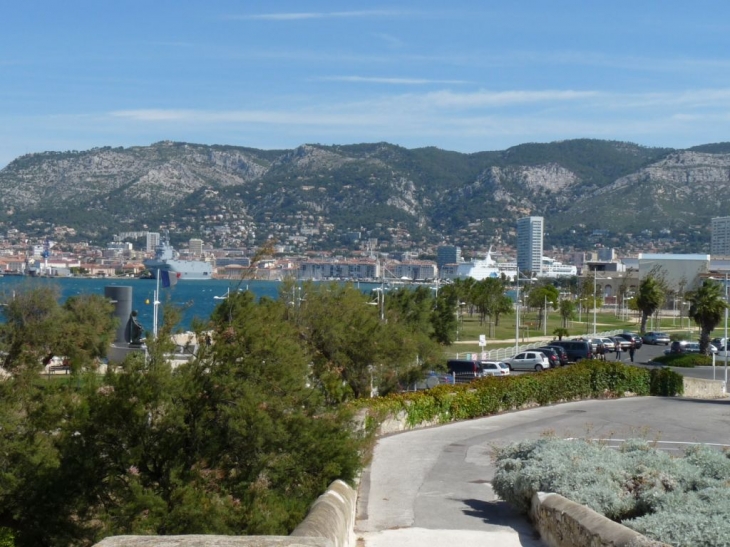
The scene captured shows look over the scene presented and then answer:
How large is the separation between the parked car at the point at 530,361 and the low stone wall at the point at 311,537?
117 feet

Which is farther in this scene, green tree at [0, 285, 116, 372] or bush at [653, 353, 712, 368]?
bush at [653, 353, 712, 368]

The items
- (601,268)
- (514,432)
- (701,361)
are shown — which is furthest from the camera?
(601,268)

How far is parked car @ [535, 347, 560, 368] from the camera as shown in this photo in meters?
46.9

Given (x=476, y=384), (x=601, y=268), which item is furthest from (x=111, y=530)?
(x=601, y=268)

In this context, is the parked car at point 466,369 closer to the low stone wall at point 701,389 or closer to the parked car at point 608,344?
the low stone wall at point 701,389

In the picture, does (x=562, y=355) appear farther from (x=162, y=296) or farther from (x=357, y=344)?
(x=162, y=296)

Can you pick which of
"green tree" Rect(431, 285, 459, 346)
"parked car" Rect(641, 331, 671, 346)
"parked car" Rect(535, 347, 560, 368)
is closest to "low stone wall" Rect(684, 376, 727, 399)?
"parked car" Rect(535, 347, 560, 368)

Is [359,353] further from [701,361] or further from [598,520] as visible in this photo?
[701,361]

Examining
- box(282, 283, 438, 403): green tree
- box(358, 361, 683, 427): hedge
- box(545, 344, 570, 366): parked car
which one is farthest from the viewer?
box(545, 344, 570, 366): parked car

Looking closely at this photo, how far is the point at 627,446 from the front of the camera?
14672 mm

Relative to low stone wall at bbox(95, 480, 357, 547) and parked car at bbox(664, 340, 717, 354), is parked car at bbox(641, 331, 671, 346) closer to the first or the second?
parked car at bbox(664, 340, 717, 354)

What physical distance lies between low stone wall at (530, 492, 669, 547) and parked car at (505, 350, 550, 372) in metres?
34.9

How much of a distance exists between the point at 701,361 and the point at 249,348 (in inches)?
1716

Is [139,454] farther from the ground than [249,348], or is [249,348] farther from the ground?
[249,348]
